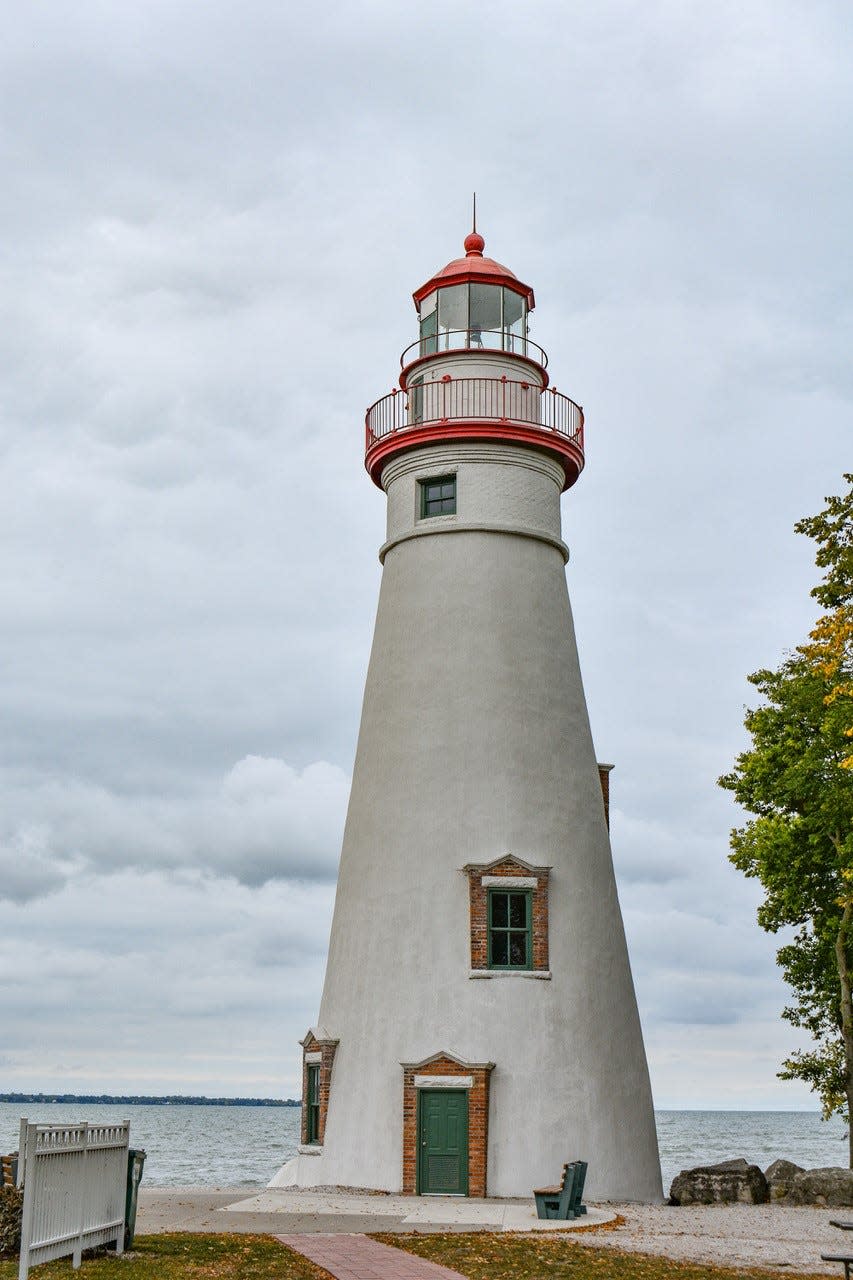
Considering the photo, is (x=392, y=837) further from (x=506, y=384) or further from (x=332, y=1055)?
(x=506, y=384)

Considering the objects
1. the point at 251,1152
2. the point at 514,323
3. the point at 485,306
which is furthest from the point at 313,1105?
the point at 251,1152

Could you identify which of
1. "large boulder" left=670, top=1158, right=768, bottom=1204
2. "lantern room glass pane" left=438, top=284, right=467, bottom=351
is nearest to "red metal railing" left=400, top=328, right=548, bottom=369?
"lantern room glass pane" left=438, top=284, right=467, bottom=351

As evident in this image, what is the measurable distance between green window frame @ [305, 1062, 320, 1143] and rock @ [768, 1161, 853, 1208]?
8.10 m

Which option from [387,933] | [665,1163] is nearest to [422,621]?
[387,933]

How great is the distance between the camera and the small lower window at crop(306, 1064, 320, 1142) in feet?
81.3

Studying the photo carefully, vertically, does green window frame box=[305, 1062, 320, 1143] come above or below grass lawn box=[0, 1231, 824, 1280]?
above

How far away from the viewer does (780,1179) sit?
2384cm

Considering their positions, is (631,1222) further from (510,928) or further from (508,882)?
(508,882)

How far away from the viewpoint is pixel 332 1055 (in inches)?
974

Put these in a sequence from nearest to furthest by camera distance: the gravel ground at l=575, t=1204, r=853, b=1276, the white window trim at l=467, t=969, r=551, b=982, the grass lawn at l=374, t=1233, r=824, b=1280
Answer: the grass lawn at l=374, t=1233, r=824, b=1280 < the gravel ground at l=575, t=1204, r=853, b=1276 < the white window trim at l=467, t=969, r=551, b=982

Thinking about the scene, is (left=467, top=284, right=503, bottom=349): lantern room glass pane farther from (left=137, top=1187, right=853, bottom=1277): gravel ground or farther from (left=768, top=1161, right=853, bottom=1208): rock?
(left=768, top=1161, right=853, bottom=1208): rock

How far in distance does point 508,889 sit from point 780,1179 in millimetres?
6726

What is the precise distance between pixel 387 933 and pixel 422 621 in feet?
19.1

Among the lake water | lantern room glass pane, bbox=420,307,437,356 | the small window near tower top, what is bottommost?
the lake water
